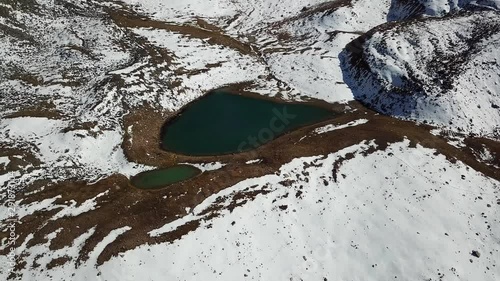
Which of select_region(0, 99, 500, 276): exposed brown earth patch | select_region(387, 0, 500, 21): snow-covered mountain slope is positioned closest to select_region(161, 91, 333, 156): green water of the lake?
select_region(0, 99, 500, 276): exposed brown earth patch

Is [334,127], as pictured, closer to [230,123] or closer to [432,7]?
[230,123]

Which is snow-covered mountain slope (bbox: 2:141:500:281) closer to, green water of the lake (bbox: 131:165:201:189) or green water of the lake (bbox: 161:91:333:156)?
green water of the lake (bbox: 131:165:201:189)

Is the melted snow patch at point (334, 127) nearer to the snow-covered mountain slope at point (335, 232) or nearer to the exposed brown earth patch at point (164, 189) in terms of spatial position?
the exposed brown earth patch at point (164, 189)

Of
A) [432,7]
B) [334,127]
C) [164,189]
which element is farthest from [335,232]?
[432,7]

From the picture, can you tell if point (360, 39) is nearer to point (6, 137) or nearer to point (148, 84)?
point (148, 84)

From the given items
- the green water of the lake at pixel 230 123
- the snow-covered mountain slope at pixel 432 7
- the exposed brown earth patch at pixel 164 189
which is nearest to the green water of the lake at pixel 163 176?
the exposed brown earth patch at pixel 164 189
